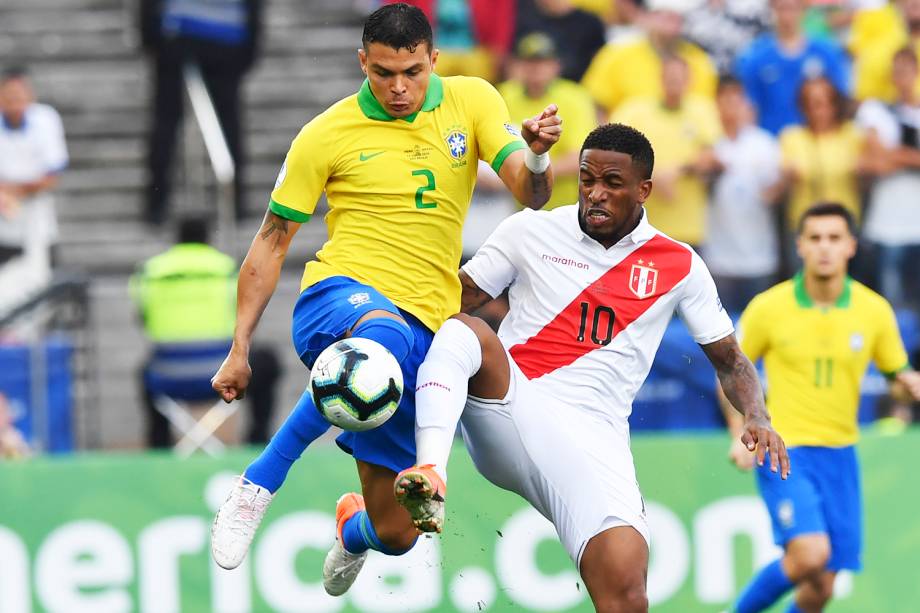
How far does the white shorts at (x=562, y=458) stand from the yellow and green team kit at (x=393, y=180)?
50cm

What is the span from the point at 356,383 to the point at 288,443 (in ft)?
3.07

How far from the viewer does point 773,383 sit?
10.6 m

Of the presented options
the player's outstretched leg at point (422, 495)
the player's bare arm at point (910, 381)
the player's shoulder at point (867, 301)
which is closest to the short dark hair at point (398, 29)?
the player's outstretched leg at point (422, 495)

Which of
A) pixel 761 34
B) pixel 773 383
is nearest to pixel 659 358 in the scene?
pixel 773 383

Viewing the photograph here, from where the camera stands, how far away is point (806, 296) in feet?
35.2

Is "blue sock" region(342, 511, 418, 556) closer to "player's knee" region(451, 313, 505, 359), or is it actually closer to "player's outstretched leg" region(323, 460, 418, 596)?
"player's outstretched leg" region(323, 460, 418, 596)

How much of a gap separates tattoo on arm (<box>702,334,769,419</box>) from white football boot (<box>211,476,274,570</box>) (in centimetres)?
209

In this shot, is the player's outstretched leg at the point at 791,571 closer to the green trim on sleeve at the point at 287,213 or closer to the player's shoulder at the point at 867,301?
the player's shoulder at the point at 867,301

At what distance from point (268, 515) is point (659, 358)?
2969 mm

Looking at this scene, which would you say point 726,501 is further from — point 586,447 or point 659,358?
point 586,447

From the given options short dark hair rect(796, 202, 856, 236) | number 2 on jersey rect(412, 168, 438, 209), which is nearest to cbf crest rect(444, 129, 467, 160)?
number 2 on jersey rect(412, 168, 438, 209)

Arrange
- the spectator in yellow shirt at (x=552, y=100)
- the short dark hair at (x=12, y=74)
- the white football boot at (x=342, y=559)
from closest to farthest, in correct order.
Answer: the white football boot at (x=342, y=559) → the spectator in yellow shirt at (x=552, y=100) → the short dark hair at (x=12, y=74)

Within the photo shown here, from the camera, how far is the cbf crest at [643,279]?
7879 millimetres

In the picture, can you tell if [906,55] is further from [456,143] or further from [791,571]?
[456,143]
